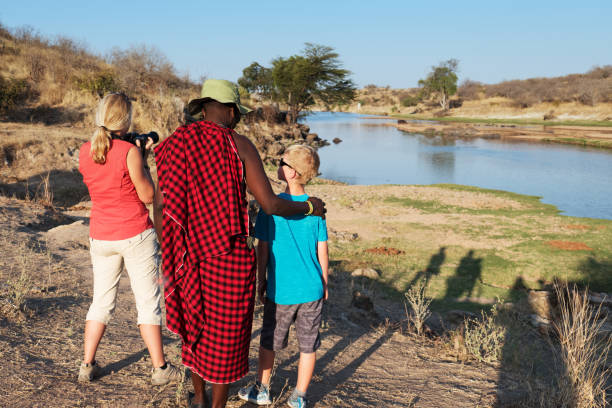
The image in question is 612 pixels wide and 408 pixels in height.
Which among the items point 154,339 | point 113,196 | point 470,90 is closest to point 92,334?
point 154,339

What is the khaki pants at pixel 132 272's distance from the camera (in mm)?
2408

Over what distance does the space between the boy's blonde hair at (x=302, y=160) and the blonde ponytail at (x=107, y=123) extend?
2.89ft

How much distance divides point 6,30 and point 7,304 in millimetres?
24162

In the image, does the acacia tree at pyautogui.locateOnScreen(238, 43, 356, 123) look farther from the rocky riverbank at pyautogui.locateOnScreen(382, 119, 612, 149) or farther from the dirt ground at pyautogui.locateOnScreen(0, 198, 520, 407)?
the dirt ground at pyautogui.locateOnScreen(0, 198, 520, 407)

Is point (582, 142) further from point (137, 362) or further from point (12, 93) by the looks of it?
point (137, 362)

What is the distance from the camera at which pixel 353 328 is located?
472 centimetres

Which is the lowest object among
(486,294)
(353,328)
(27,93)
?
(486,294)

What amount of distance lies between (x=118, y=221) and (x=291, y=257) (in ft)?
3.10

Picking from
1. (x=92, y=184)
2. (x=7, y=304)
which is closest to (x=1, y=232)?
(x=7, y=304)

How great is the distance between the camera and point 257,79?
5088 centimetres

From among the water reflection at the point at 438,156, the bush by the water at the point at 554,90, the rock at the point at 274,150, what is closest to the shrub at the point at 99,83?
the rock at the point at 274,150

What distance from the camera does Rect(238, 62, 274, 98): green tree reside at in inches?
1913

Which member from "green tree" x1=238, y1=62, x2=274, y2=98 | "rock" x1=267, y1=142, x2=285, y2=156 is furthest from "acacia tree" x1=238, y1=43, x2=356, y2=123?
"rock" x1=267, y1=142, x2=285, y2=156

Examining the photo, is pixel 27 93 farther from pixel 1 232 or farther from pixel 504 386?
pixel 504 386
